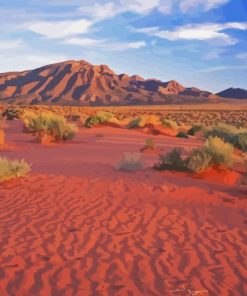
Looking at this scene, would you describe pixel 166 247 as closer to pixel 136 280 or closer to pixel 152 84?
pixel 136 280

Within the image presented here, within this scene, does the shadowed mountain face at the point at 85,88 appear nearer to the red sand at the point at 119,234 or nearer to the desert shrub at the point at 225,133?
the desert shrub at the point at 225,133

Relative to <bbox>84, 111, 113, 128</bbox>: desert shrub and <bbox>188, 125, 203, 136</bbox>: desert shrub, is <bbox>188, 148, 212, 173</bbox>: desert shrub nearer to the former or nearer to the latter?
<bbox>84, 111, 113, 128</bbox>: desert shrub

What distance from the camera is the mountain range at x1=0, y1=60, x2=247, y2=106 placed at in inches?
5423

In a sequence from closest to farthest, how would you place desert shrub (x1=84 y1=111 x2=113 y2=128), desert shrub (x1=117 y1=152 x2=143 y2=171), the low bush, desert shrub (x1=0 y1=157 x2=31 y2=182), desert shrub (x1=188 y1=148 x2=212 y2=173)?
desert shrub (x1=0 y1=157 x2=31 y2=182) → desert shrub (x1=188 y1=148 x2=212 y2=173) → desert shrub (x1=117 y1=152 x2=143 y2=171) → the low bush → desert shrub (x1=84 y1=111 x2=113 y2=128)

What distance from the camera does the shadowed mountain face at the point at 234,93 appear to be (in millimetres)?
168375

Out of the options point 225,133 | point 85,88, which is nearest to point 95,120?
point 225,133

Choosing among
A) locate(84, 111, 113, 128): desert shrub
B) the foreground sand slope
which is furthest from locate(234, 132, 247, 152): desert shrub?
locate(84, 111, 113, 128): desert shrub

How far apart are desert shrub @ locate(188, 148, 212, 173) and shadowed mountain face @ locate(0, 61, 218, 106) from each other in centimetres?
11722

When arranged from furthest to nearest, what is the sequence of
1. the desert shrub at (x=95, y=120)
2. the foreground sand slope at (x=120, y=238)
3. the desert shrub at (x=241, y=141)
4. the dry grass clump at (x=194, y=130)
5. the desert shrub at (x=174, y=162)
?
the dry grass clump at (x=194, y=130) → the desert shrub at (x=95, y=120) → the desert shrub at (x=241, y=141) → the desert shrub at (x=174, y=162) → the foreground sand slope at (x=120, y=238)

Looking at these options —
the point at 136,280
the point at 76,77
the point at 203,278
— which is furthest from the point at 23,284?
the point at 76,77

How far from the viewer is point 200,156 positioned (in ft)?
44.9

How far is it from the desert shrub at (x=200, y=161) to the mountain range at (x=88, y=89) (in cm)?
11703

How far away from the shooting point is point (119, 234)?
7824mm
